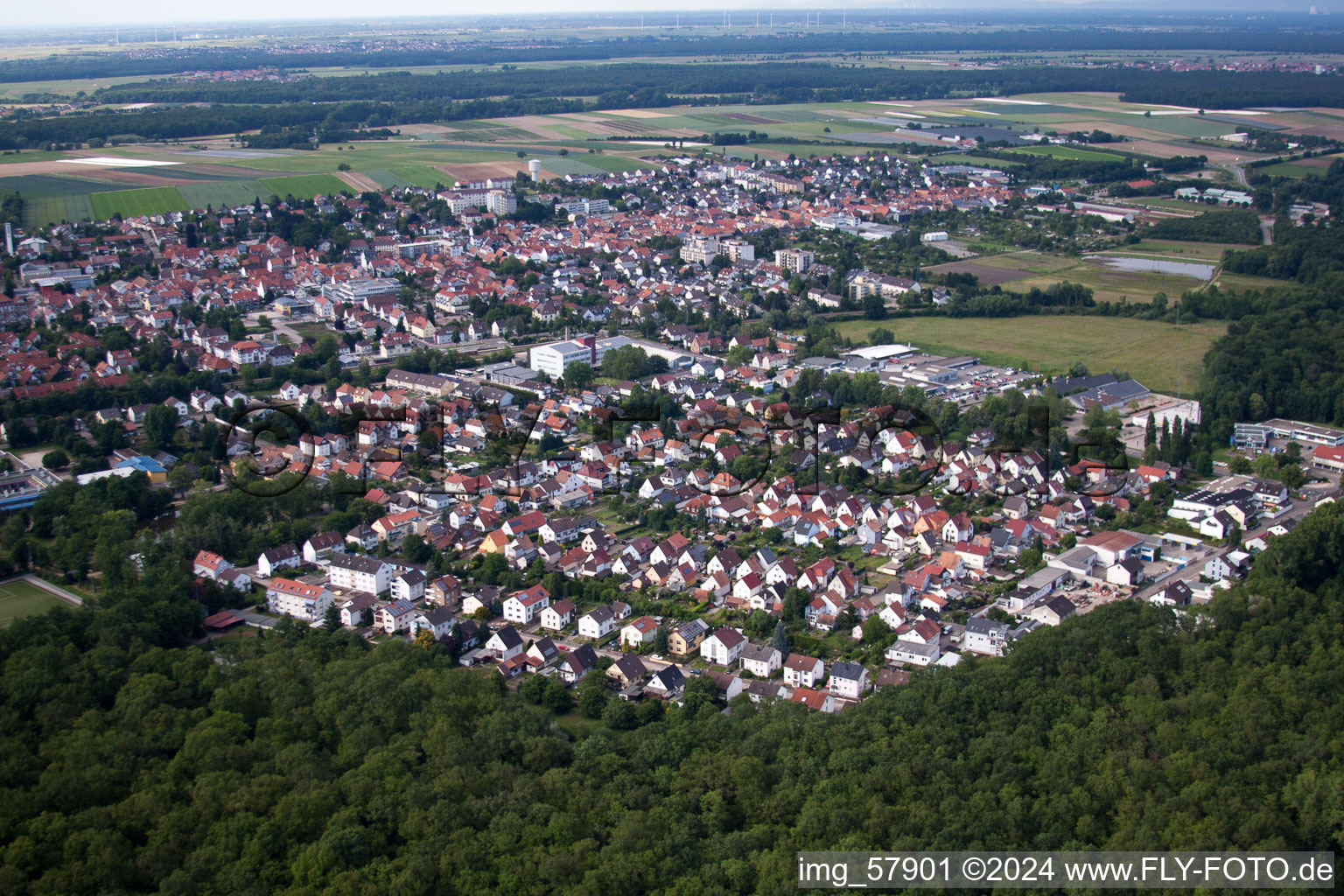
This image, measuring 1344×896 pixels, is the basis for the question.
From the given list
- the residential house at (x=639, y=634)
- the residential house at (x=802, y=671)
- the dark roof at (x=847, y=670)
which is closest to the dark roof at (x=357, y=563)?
the residential house at (x=639, y=634)

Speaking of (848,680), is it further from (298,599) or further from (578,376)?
(578,376)

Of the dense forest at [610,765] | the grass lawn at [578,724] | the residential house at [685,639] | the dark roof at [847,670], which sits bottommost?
the grass lawn at [578,724]

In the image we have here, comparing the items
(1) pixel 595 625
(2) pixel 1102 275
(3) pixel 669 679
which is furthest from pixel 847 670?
(2) pixel 1102 275

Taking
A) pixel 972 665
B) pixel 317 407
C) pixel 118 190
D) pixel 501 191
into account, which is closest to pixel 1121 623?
pixel 972 665

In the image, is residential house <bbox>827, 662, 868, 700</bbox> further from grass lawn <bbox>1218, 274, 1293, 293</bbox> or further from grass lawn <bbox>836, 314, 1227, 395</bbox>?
grass lawn <bbox>1218, 274, 1293, 293</bbox>

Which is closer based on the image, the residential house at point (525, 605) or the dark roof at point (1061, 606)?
the dark roof at point (1061, 606)

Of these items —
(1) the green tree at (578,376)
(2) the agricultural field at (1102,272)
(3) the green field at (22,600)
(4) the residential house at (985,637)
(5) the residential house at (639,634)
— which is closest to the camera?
(4) the residential house at (985,637)

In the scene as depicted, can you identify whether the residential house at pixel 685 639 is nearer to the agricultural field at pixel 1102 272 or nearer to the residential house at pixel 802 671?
the residential house at pixel 802 671
